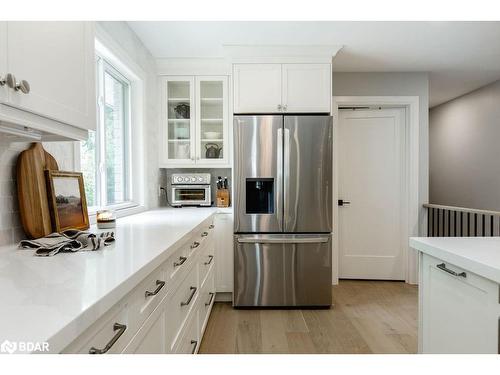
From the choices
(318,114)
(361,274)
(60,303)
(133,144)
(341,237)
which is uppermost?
(318,114)

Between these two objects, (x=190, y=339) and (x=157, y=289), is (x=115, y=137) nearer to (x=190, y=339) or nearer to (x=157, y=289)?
(x=190, y=339)

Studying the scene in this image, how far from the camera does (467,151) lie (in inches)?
186

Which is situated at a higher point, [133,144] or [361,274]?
[133,144]

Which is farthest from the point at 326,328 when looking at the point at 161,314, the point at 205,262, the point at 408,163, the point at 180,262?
the point at 408,163

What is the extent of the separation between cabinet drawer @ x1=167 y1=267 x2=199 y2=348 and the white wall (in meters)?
1.39

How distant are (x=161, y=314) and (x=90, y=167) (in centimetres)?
140

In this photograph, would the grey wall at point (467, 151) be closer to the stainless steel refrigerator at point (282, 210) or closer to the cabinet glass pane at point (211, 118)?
the stainless steel refrigerator at point (282, 210)

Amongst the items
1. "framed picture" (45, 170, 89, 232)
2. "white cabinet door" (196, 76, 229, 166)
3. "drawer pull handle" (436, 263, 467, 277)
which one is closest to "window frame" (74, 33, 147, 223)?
"white cabinet door" (196, 76, 229, 166)

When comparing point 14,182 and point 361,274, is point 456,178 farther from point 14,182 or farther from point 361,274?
point 14,182

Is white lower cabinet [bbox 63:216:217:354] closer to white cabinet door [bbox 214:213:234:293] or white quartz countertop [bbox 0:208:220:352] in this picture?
white quartz countertop [bbox 0:208:220:352]

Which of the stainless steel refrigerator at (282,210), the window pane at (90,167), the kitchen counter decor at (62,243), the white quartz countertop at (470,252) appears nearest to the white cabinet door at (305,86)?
the stainless steel refrigerator at (282,210)
